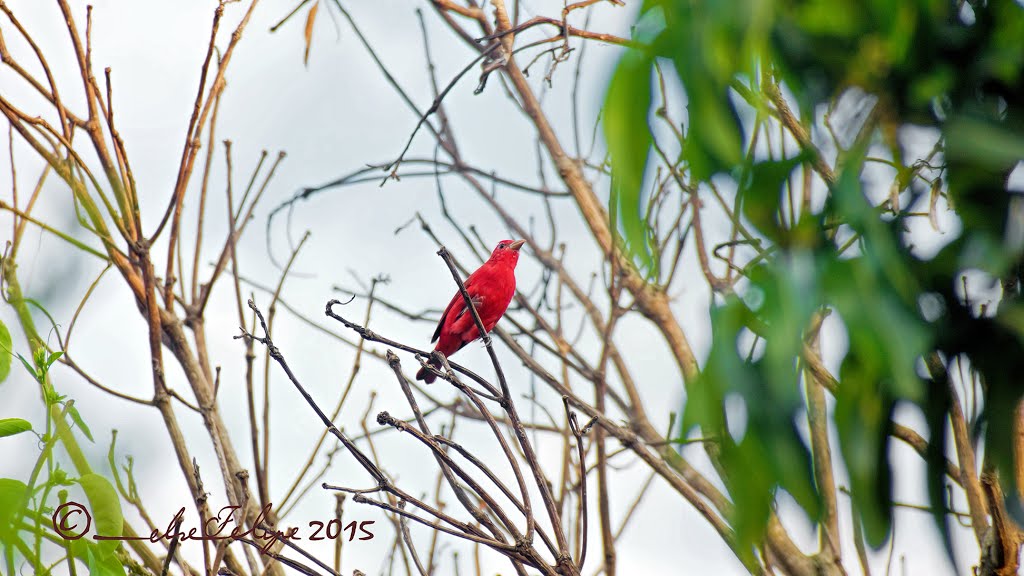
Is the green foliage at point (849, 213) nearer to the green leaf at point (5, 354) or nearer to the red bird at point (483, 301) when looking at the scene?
the green leaf at point (5, 354)

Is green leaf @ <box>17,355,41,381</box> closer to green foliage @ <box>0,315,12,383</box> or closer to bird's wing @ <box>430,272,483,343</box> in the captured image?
green foliage @ <box>0,315,12,383</box>

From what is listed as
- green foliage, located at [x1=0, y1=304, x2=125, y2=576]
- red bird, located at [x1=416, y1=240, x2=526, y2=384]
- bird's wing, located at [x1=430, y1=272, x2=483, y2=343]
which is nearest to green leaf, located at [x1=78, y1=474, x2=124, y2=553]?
green foliage, located at [x1=0, y1=304, x2=125, y2=576]

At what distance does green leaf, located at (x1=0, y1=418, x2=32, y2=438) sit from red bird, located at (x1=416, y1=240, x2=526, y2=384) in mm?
1497

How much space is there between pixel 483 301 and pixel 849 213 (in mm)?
1896

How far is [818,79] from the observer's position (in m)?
1.11

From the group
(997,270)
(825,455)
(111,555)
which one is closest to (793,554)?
(825,455)

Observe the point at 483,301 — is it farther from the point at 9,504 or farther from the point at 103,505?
the point at 9,504

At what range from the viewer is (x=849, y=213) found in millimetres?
1059

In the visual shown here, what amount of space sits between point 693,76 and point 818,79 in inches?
7.6

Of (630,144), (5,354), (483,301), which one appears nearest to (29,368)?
(5,354)

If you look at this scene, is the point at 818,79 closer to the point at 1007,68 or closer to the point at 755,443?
the point at 1007,68

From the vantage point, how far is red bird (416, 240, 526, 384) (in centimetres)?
293

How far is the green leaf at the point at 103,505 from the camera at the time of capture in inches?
54.9

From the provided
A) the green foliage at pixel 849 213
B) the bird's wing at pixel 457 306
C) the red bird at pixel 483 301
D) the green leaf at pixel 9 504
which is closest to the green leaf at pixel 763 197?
the green foliage at pixel 849 213
